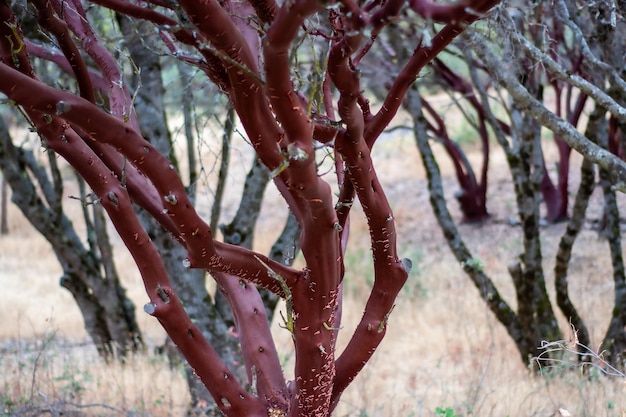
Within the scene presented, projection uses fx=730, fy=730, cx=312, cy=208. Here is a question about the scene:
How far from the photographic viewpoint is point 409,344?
23.9ft

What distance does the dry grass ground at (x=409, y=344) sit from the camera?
432 cm

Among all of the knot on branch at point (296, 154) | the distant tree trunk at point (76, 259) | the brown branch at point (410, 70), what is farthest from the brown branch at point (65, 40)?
the distant tree trunk at point (76, 259)

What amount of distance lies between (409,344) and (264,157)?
18.1 ft

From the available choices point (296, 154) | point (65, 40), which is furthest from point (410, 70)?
point (65, 40)

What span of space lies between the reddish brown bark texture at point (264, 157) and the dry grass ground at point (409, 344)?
1015 mm

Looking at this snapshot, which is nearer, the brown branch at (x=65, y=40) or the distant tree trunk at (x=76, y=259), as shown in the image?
the brown branch at (x=65, y=40)

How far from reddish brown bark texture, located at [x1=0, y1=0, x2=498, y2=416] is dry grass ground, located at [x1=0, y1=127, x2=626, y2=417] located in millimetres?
1015

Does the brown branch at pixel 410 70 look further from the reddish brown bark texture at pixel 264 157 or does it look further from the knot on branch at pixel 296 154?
the knot on branch at pixel 296 154

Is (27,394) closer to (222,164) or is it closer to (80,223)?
(222,164)

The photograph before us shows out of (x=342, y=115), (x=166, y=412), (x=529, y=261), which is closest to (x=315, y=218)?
(x=342, y=115)

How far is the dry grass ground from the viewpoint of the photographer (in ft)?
14.2

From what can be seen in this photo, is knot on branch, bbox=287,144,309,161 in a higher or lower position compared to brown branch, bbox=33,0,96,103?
lower

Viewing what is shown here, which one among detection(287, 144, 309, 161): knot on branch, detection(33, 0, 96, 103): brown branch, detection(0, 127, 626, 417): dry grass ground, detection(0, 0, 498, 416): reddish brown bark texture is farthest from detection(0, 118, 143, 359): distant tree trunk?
detection(287, 144, 309, 161): knot on branch

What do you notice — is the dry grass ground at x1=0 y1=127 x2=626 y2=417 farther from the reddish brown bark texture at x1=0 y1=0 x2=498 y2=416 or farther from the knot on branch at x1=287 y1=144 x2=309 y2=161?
the knot on branch at x1=287 y1=144 x2=309 y2=161
